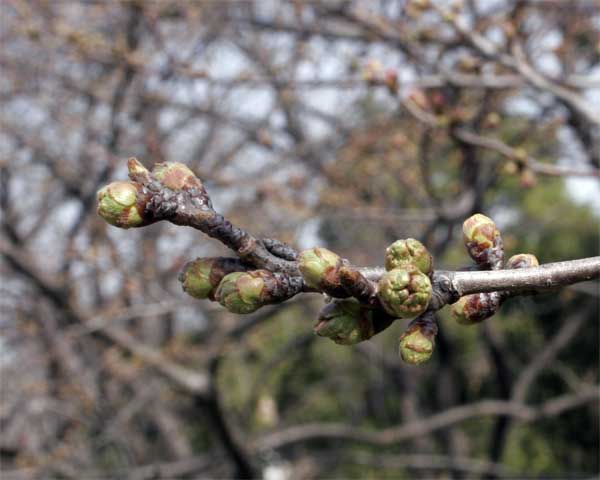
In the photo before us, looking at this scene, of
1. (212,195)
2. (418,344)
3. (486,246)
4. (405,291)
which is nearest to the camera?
(405,291)

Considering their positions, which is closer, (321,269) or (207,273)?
(321,269)

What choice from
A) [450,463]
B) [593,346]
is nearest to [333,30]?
[450,463]

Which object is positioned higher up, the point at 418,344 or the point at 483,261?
the point at 483,261

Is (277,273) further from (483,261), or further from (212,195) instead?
(212,195)

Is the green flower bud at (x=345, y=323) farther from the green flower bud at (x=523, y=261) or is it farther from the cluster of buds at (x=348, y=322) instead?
the green flower bud at (x=523, y=261)

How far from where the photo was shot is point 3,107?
6.75m

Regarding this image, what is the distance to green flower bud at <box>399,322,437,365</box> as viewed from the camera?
1003 millimetres

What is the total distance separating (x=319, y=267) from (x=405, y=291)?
0.42 feet

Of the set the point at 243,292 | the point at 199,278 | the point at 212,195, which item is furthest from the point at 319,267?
the point at 212,195

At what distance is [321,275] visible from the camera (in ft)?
3.02

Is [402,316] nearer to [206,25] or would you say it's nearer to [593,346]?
[206,25]

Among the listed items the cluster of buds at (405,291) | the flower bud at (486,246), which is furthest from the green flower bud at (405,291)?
the flower bud at (486,246)

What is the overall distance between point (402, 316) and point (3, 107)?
6.85 metres

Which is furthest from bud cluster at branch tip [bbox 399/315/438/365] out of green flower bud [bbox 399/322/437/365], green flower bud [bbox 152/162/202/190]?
green flower bud [bbox 152/162/202/190]
